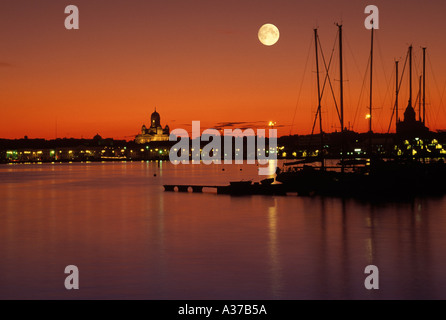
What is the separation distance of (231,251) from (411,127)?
4045 cm

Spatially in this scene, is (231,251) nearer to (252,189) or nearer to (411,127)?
(252,189)

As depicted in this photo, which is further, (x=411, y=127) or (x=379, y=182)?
(x=411, y=127)

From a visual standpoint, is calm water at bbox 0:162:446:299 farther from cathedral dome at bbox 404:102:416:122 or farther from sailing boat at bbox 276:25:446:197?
cathedral dome at bbox 404:102:416:122

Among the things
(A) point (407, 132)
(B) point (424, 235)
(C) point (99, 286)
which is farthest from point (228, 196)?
(C) point (99, 286)

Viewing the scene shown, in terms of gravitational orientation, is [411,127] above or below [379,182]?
above

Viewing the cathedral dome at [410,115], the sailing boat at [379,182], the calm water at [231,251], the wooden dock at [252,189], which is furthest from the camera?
the cathedral dome at [410,115]

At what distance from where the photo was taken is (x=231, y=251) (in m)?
21.8

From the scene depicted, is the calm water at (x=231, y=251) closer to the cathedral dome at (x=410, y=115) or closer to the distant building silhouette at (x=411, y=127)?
the distant building silhouette at (x=411, y=127)

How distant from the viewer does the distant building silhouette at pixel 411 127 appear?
5581cm

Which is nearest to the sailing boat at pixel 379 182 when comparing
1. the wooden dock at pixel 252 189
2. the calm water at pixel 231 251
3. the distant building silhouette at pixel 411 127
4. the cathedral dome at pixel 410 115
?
the wooden dock at pixel 252 189

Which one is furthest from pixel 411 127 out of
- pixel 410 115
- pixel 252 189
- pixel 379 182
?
pixel 252 189

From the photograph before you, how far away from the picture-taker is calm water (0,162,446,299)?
15.5m

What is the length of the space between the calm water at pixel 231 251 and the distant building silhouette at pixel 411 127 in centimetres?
1779
